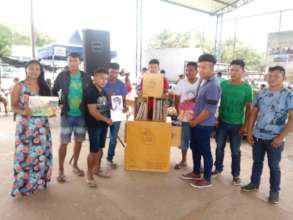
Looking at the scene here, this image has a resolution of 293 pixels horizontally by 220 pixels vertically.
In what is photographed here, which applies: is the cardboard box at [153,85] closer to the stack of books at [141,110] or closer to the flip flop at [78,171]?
the stack of books at [141,110]

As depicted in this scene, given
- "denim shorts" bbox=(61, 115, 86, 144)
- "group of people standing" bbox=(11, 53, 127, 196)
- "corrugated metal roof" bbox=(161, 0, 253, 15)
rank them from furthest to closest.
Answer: "corrugated metal roof" bbox=(161, 0, 253, 15) → "denim shorts" bbox=(61, 115, 86, 144) → "group of people standing" bbox=(11, 53, 127, 196)

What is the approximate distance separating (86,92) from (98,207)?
41.9 inches

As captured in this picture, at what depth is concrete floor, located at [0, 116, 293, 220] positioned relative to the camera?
84.4 inches

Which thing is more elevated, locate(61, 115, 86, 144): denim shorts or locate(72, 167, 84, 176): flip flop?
locate(61, 115, 86, 144): denim shorts

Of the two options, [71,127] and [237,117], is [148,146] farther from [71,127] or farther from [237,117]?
[237,117]

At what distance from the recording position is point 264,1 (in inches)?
460

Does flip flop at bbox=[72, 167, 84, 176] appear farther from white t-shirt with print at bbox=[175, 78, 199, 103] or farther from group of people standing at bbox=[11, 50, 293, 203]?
white t-shirt with print at bbox=[175, 78, 199, 103]

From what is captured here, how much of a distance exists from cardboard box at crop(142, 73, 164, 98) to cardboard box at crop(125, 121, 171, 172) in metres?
0.35

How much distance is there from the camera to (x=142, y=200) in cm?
240

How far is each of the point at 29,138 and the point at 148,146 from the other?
136cm

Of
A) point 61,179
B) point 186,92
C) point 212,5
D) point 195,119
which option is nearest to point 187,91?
point 186,92

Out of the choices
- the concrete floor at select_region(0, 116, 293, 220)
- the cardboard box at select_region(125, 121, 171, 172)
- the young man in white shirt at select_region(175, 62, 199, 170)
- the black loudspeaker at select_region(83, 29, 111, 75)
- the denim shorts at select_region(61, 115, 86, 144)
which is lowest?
the concrete floor at select_region(0, 116, 293, 220)

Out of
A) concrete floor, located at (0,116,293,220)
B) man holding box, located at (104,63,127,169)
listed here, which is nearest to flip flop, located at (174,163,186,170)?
concrete floor, located at (0,116,293,220)

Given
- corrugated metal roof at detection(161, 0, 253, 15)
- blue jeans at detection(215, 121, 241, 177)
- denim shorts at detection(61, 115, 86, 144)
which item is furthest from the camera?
corrugated metal roof at detection(161, 0, 253, 15)
